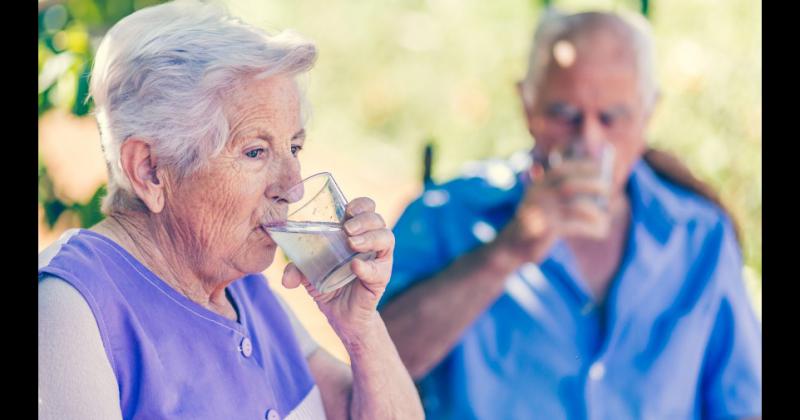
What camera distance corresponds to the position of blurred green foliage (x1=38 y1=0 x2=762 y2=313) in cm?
586

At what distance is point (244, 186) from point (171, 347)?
31cm

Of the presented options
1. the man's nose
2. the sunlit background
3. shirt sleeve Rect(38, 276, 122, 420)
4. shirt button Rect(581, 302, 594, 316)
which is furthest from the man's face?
shirt sleeve Rect(38, 276, 122, 420)

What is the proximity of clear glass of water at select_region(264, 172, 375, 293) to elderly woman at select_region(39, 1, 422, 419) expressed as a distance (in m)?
0.03

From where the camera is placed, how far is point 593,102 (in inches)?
133

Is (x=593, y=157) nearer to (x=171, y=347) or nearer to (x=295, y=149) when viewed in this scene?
(x=295, y=149)

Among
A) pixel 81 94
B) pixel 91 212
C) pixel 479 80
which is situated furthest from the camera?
pixel 479 80

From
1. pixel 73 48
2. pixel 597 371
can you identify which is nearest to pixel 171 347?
pixel 73 48

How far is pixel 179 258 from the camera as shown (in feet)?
6.49

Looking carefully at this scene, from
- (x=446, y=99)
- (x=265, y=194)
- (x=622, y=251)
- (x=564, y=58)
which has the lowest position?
(x=446, y=99)
